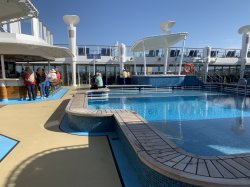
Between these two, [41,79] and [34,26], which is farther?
[34,26]

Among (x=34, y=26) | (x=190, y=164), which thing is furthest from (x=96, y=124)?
(x=34, y=26)

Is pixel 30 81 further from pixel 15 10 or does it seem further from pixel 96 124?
pixel 96 124

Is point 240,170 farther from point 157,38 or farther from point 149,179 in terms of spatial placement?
point 157,38

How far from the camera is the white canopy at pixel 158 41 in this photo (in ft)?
45.2

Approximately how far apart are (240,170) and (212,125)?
3370 mm

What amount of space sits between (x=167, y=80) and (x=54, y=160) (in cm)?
1260

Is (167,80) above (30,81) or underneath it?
A: underneath

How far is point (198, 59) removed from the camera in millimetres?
17812

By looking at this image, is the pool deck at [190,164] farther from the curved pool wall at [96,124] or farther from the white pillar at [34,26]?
the white pillar at [34,26]

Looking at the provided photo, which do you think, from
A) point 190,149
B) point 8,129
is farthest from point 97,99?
point 190,149

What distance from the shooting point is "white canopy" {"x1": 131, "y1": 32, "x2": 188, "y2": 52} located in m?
Result: 13.8

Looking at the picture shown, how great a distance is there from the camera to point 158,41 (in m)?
14.7

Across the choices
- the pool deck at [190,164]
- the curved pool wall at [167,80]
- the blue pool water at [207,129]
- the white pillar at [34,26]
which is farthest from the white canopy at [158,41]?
the pool deck at [190,164]

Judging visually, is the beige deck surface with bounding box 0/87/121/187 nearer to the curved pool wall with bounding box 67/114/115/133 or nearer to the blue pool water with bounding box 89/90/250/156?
the curved pool wall with bounding box 67/114/115/133
